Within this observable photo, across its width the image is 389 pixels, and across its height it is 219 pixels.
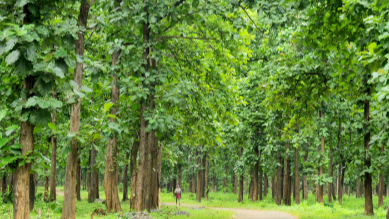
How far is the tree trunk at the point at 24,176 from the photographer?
16.2ft

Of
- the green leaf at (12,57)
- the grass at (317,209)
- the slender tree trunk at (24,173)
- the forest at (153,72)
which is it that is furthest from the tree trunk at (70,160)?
the grass at (317,209)

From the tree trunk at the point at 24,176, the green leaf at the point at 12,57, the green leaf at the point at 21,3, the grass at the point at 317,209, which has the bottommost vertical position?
the grass at the point at 317,209

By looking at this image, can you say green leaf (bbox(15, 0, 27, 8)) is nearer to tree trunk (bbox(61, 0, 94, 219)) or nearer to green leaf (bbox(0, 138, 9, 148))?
green leaf (bbox(0, 138, 9, 148))

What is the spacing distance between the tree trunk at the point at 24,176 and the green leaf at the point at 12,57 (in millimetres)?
657

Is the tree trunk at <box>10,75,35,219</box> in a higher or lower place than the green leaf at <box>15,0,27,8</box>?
lower

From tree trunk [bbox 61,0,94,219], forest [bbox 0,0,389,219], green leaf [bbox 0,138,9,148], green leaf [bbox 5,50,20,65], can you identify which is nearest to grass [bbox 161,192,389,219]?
forest [bbox 0,0,389,219]

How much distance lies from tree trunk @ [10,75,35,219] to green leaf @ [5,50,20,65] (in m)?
0.66

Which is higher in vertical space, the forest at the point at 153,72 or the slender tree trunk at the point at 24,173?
the forest at the point at 153,72

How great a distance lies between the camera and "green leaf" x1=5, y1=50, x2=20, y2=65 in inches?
173

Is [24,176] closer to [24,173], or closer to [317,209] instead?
[24,173]

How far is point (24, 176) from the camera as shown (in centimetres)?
502

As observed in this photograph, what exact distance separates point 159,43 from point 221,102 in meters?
3.47

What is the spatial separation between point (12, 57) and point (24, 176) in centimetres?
158

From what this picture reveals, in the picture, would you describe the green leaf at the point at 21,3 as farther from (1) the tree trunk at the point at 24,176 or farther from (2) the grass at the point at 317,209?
(2) the grass at the point at 317,209
